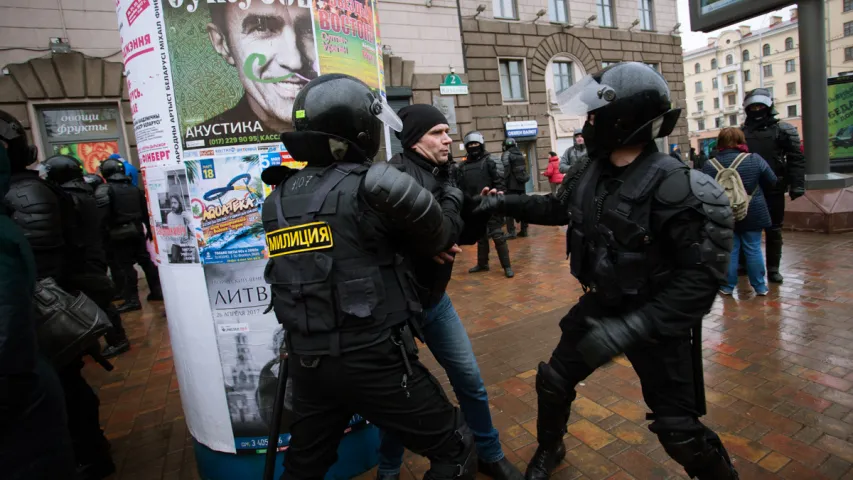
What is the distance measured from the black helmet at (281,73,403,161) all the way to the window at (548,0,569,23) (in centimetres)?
1798

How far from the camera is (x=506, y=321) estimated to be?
5070 millimetres

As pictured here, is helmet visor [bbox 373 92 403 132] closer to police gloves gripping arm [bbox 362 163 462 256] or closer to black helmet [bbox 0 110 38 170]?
police gloves gripping arm [bbox 362 163 462 256]

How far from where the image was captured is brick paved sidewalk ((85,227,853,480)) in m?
2.66

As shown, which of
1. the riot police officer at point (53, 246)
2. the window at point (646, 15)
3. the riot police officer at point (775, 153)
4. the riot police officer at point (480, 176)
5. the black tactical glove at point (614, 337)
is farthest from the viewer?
the window at point (646, 15)

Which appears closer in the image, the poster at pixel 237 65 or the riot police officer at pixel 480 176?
the poster at pixel 237 65

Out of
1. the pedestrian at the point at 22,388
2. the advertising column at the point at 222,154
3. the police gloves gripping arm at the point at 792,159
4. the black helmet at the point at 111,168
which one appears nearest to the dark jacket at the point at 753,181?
the police gloves gripping arm at the point at 792,159

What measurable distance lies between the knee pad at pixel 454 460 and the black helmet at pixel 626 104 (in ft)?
4.65

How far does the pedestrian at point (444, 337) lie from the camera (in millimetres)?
2471

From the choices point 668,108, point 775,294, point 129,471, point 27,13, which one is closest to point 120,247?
point 129,471

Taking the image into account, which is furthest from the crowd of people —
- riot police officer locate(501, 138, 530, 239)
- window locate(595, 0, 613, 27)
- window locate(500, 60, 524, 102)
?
window locate(595, 0, 613, 27)

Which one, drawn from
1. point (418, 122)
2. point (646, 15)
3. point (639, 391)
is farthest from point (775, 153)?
point (646, 15)

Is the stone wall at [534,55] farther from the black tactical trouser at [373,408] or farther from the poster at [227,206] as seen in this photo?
the black tactical trouser at [373,408]

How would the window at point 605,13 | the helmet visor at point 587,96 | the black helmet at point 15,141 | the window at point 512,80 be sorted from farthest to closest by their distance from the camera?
the window at point 605,13, the window at point 512,80, the black helmet at point 15,141, the helmet visor at point 587,96

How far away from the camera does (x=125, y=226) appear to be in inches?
262
